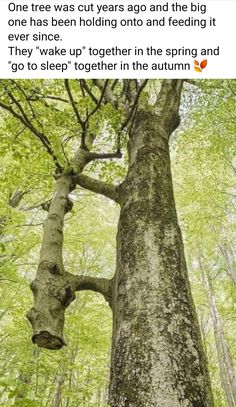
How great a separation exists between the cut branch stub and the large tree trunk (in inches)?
16.5

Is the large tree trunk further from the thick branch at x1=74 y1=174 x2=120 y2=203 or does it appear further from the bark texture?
the bark texture

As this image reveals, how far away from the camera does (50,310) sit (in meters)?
2.35

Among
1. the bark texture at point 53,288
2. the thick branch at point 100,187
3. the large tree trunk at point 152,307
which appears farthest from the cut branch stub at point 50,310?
the thick branch at point 100,187

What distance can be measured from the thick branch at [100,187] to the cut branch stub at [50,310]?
3.10 ft

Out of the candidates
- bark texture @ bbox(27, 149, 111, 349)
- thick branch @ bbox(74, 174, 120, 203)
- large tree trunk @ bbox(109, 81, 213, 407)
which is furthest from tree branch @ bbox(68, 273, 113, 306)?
thick branch @ bbox(74, 174, 120, 203)

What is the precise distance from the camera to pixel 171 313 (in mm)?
1922

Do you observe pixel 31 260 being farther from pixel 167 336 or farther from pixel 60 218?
pixel 167 336

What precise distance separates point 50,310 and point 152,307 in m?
0.81

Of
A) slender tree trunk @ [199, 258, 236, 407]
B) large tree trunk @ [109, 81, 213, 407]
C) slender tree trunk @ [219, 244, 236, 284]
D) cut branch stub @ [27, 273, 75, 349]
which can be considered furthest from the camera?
slender tree trunk @ [219, 244, 236, 284]

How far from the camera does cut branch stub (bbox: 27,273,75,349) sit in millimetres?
2229

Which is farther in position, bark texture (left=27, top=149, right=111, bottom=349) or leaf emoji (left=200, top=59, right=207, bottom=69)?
leaf emoji (left=200, top=59, right=207, bottom=69)

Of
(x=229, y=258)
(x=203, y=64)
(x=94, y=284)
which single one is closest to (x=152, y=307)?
(x=94, y=284)

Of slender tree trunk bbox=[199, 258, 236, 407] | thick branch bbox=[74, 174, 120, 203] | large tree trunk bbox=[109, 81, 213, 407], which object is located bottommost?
large tree trunk bbox=[109, 81, 213, 407]

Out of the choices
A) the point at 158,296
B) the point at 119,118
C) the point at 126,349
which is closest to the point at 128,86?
the point at 119,118
